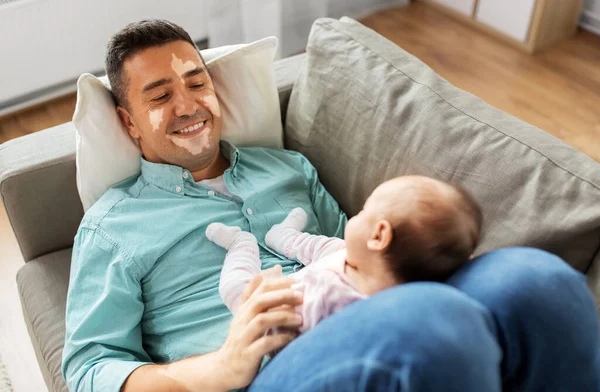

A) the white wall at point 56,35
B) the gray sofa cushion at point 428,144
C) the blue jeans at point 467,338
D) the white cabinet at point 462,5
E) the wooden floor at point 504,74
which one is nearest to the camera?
the blue jeans at point 467,338

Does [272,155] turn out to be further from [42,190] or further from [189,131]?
[42,190]

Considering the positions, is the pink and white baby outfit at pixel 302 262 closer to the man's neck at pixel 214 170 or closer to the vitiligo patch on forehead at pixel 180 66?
the man's neck at pixel 214 170

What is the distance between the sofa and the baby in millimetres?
247

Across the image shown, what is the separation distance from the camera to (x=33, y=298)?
1.56 meters

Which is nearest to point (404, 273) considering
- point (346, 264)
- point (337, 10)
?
point (346, 264)

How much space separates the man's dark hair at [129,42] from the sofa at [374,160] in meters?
0.25

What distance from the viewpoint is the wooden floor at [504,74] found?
9.05 ft

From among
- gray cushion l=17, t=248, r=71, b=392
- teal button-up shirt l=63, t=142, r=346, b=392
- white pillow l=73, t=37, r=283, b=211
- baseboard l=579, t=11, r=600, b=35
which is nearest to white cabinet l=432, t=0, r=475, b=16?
baseboard l=579, t=11, r=600, b=35

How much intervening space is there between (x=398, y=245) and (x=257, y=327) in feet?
0.88

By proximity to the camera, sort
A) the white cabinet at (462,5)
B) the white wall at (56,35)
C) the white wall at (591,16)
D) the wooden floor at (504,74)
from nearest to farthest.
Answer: the white wall at (56,35), the wooden floor at (504,74), the white wall at (591,16), the white cabinet at (462,5)

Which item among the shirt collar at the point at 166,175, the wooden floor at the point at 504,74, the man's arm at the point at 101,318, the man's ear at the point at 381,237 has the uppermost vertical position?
the man's ear at the point at 381,237

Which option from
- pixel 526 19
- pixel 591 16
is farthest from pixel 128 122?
pixel 591 16

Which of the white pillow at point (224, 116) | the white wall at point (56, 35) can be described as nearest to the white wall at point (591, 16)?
the white wall at point (56, 35)

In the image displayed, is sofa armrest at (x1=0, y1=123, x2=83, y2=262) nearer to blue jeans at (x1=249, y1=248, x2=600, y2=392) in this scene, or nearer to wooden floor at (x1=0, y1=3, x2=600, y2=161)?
blue jeans at (x1=249, y1=248, x2=600, y2=392)
